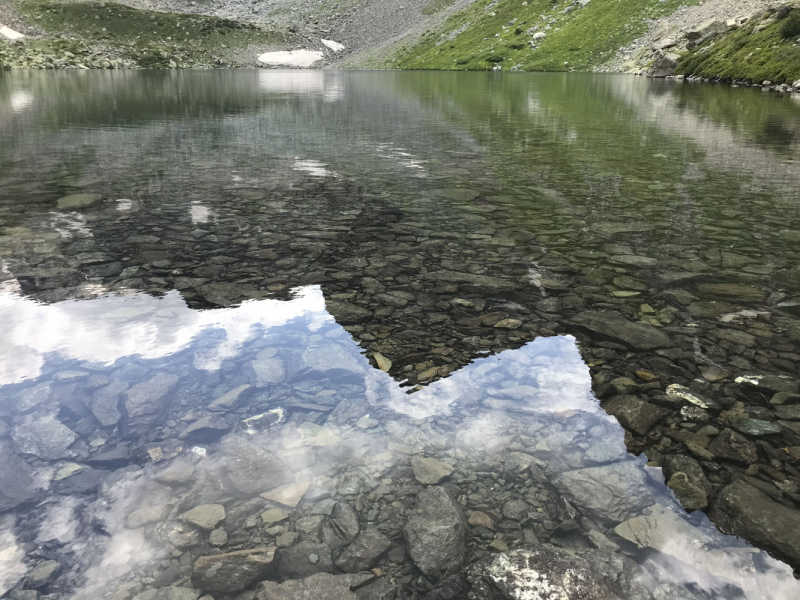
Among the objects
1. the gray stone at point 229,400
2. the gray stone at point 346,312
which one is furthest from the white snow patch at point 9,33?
the gray stone at point 229,400

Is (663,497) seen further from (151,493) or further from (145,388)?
(145,388)

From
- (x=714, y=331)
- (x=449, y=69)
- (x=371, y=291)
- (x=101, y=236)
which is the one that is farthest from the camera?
(x=449, y=69)

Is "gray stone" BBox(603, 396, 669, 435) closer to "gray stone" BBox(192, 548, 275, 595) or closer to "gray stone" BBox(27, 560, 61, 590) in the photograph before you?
"gray stone" BBox(192, 548, 275, 595)

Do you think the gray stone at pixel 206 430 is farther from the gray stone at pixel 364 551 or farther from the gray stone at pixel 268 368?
the gray stone at pixel 364 551

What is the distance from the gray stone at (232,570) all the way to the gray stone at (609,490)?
113 inches

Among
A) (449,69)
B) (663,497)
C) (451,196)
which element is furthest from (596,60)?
(663,497)

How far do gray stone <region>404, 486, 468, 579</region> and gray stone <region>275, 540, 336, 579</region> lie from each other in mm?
719

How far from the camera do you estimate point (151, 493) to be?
5023 millimetres

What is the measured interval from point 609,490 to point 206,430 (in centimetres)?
437

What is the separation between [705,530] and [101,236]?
12904mm

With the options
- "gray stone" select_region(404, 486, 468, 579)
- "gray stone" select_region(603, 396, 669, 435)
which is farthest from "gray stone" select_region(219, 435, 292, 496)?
"gray stone" select_region(603, 396, 669, 435)

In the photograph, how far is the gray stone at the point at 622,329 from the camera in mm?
7695

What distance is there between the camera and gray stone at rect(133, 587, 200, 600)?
13.1 ft

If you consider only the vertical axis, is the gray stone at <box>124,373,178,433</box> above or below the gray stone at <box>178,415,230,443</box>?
above
